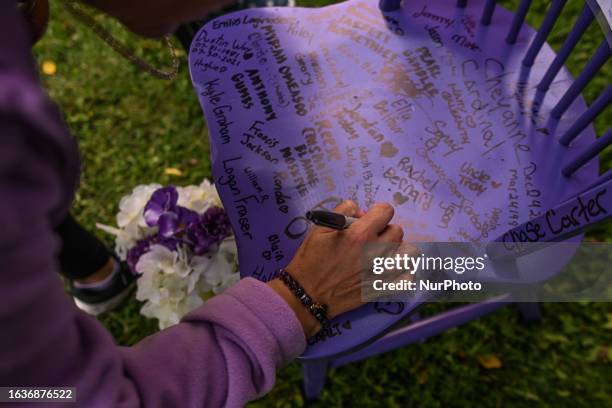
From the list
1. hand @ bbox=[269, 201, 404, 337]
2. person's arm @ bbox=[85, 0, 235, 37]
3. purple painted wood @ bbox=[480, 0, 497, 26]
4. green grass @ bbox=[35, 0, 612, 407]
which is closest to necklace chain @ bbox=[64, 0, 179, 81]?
person's arm @ bbox=[85, 0, 235, 37]

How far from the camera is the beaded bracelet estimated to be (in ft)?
2.69

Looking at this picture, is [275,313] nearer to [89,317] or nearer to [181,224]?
[89,317]

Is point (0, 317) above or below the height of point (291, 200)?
above

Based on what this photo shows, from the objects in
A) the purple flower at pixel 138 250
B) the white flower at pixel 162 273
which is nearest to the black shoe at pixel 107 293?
the purple flower at pixel 138 250

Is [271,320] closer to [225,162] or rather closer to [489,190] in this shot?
[225,162]

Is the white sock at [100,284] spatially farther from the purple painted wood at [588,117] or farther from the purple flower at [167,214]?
the purple painted wood at [588,117]

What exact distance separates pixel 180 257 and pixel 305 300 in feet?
1.42

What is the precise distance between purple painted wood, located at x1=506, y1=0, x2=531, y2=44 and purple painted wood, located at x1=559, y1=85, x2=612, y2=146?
0.24 metres

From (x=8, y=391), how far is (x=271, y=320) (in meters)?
0.35

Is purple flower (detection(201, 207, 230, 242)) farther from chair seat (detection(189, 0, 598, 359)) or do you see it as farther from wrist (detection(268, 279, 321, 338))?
wrist (detection(268, 279, 321, 338))

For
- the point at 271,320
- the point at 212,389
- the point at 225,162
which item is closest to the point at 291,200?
the point at 225,162

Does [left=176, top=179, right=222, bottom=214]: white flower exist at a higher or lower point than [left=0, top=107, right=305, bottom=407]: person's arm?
lower

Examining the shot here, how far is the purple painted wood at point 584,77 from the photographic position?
2.75 feet

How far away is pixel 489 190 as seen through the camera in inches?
37.5
